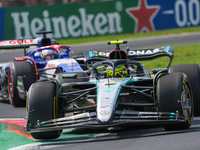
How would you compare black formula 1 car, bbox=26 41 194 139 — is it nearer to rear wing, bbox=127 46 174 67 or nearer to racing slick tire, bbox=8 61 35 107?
rear wing, bbox=127 46 174 67

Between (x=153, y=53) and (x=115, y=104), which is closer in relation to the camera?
(x=115, y=104)

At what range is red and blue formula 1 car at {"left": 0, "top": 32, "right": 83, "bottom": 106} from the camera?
12531 mm

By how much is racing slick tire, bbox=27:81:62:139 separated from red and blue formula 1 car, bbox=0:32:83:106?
295 cm

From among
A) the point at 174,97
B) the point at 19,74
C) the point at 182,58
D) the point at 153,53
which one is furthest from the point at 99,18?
the point at 174,97

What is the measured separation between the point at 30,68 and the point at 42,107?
4.79 m

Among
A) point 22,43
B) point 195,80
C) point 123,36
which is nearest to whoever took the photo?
point 195,80

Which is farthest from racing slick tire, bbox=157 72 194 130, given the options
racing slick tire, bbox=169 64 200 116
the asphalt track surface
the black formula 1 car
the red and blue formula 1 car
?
the red and blue formula 1 car

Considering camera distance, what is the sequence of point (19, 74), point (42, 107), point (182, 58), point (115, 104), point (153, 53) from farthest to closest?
1. point (182, 58)
2. point (19, 74)
3. point (153, 53)
4. point (42, 107)
5. point (115, 104)

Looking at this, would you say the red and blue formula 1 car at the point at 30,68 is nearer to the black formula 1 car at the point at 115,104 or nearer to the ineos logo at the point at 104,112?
the black formula 1 car at the point at 115,104

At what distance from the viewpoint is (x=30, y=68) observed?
12609mm

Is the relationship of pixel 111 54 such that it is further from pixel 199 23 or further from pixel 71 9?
pixel 199 23

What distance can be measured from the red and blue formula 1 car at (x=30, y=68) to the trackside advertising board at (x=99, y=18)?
11.9 metres

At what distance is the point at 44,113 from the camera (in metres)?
7.92

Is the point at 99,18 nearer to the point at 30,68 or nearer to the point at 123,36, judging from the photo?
the point at 123,36
